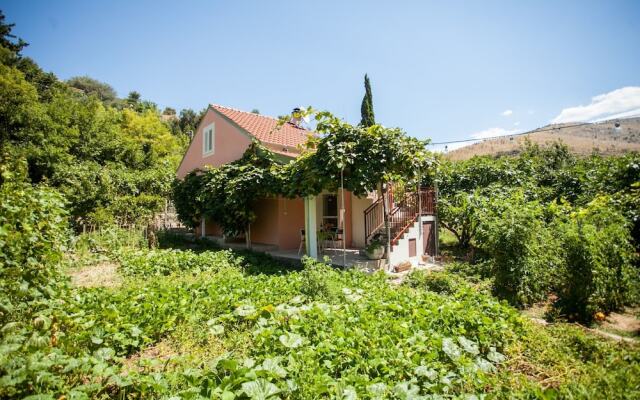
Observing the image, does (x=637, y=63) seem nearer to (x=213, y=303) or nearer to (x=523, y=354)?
(x=523, y=354)

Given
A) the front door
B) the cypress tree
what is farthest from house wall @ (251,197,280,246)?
the cypress tree

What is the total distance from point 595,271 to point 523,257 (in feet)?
3.89

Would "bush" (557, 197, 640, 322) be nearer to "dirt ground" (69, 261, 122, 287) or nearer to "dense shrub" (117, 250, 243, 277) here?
"dense shrub" (117, 250, 243, 277)

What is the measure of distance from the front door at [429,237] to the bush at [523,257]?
5.01 meters

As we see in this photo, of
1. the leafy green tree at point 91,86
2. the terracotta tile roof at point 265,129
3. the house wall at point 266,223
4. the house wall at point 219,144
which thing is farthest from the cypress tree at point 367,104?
the leafy green tree at point 91,86

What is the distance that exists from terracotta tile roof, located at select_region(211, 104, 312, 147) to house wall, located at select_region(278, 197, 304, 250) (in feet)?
8.75

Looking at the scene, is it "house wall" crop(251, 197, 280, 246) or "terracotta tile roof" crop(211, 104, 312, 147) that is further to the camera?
"terracotta tile roof" crop(211, 104, 312, 147)

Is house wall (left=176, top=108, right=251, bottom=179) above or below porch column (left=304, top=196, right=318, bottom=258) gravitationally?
above

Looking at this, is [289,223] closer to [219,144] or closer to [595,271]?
[219,144]

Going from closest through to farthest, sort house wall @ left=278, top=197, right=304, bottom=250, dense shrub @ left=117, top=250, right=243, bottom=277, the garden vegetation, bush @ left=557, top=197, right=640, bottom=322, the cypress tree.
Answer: the garden vegetation
bush @ left=557, top=197, right=640, bottom=322
dense shrub @ left=117, top=250, right=243, bottom=277
house wall @ left=278, top=197, right=304, bottom=250
the cypress tree

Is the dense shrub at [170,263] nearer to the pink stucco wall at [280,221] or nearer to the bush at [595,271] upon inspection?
the pink stucco wall at [280,221]

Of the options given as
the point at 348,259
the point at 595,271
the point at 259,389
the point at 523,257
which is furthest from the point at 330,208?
the point at 259,389

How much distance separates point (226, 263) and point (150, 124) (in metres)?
31.2

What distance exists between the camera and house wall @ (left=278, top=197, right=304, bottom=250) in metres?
12.3
